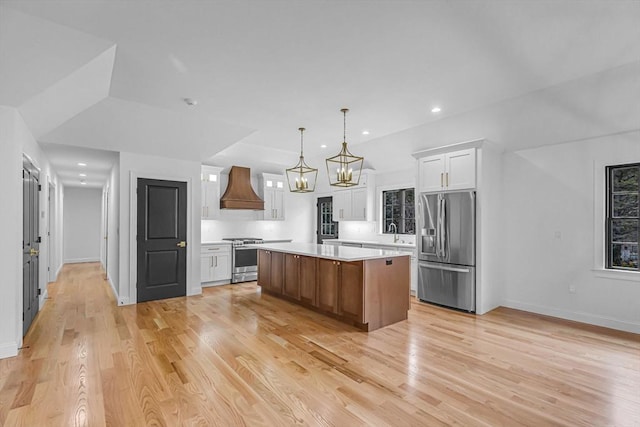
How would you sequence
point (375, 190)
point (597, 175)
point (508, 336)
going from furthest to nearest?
point (375, 190) → point (597, 175) → point (508, 336)

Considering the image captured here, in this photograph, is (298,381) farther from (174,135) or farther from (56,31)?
(174,135)

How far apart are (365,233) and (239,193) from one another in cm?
301

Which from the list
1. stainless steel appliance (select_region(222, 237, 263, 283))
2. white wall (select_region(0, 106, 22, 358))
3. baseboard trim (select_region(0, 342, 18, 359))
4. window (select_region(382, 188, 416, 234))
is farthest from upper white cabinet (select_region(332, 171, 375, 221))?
baseboard trim (select_region(0, 342, 18, 359))

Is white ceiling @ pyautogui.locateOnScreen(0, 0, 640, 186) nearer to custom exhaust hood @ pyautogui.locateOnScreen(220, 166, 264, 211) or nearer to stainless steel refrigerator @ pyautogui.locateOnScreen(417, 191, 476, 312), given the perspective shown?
stainless steel refrigerator @ pyautogui.locateOnScreen(417, 191, 476, 312)

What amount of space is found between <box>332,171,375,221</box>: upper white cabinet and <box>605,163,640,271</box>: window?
395 cm

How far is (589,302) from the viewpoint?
413 centimetres

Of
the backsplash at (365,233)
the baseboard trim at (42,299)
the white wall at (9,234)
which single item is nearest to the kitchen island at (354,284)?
the backsplash at (365,233)

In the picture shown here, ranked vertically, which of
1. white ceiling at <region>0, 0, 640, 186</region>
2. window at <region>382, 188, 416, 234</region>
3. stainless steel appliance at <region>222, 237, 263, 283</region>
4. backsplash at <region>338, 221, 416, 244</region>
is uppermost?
white ceiling at <region>0, 0, 640, 186</region>

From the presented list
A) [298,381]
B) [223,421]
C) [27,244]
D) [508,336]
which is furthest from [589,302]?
[27,244]

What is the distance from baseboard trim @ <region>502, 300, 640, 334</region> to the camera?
382 cm

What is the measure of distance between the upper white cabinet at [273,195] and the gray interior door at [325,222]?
1250 mm

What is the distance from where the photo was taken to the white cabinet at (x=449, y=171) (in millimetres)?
4660

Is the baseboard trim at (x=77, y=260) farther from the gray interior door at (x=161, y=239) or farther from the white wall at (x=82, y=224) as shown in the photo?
the gray interior door at (x=161, y=239)

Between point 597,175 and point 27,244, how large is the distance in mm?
7125
